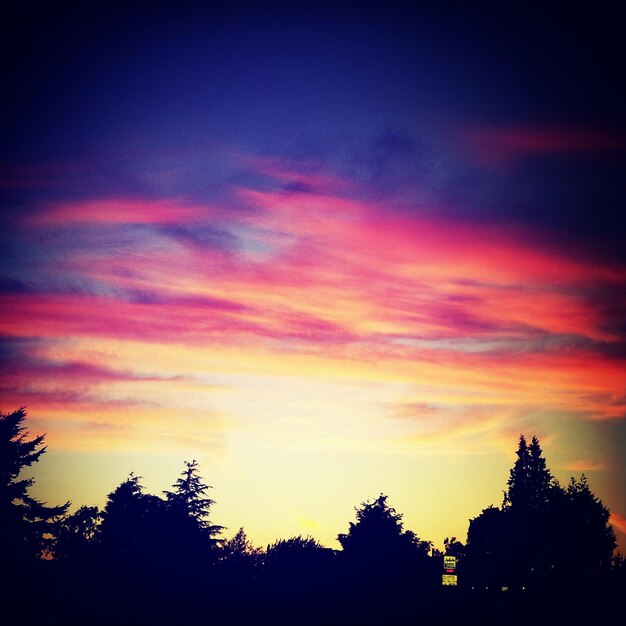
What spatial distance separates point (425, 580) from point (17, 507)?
35704 mm

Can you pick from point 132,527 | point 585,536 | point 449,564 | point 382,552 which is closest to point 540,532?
point 585,536

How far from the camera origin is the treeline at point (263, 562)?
24484 mm

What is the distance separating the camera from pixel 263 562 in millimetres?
32625

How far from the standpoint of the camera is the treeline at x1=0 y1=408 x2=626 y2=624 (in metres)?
24.5

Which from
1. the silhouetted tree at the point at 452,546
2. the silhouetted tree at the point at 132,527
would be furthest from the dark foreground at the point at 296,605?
the silhouetted tree at the point at 452,546

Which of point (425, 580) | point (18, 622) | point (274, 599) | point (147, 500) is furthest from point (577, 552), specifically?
point (18, 622)

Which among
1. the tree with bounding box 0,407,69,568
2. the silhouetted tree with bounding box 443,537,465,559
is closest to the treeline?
the tree with bounding box 0,407,69,568

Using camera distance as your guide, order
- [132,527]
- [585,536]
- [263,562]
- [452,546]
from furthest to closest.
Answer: [452,546]
[585,536]
[132,527]
[263,562]

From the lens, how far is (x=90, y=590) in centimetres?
2895

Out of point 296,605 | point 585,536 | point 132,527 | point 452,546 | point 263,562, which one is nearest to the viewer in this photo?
point 296,605

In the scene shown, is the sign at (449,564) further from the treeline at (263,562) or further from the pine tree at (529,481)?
the pine tree at (529,481)

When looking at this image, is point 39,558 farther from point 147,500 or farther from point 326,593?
point 326,593

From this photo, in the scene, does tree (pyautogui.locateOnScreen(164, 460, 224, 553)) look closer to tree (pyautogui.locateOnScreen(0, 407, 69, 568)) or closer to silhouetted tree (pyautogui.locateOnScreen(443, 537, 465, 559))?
tree (pyautogui.locateOnScreen(0, 407, 69, 568))

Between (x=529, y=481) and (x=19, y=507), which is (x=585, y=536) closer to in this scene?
(x=529, y=481)
